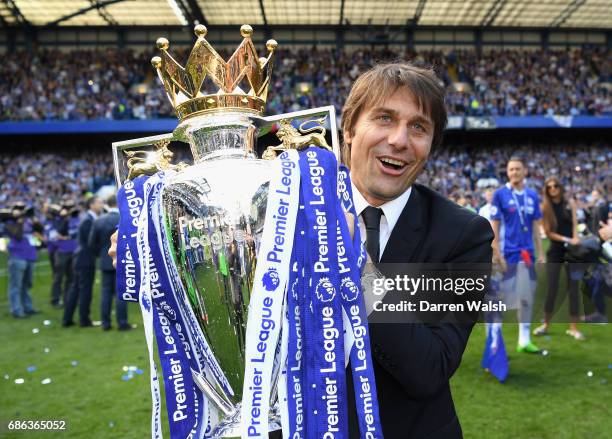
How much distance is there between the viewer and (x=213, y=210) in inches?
47.6

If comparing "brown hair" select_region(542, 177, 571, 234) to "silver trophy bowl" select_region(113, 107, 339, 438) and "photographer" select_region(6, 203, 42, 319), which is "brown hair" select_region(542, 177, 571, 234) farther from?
"photographer" select_region(6, 203, 42, 319)

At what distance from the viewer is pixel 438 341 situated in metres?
1.22

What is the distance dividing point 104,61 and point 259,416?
107 ft

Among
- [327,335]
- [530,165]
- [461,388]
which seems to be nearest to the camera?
[327,335]

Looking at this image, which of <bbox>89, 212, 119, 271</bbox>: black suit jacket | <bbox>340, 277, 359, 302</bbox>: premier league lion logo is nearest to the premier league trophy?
<bbox>340, 277, 359, 302</bbox>: premier league lion logo

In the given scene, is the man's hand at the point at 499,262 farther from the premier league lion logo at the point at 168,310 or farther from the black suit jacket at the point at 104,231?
the black suit jacket at the point at 104,231

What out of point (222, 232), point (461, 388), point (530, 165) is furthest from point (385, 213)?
point (530, 165)

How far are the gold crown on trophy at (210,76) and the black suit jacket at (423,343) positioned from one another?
0.49 metres

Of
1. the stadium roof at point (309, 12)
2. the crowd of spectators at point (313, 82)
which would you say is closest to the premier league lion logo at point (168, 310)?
the crowd of spectators at point (313, 82)

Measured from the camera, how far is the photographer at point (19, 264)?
8.41 meters

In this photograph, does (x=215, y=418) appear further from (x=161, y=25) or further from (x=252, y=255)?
(x=161, y=25)

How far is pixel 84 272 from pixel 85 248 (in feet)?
1.07

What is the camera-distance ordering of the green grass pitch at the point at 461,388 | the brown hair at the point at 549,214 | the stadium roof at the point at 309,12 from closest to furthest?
1. the green grass pitch at the point at 461,388
2. the brown hair at the point at 549,214
3. the stadium roof at the point at 309,12

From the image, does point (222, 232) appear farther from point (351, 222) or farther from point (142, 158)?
point (142, 158)
